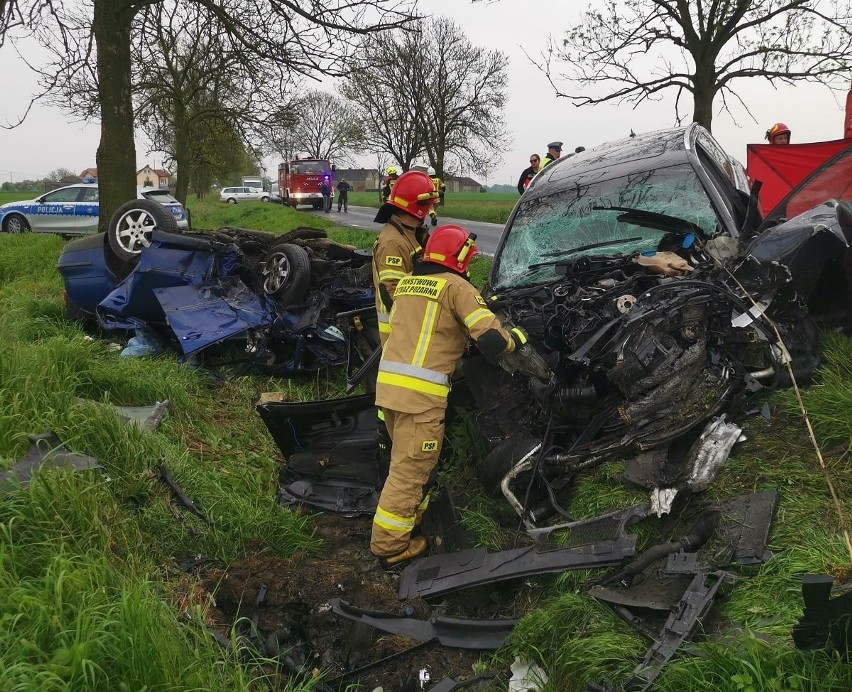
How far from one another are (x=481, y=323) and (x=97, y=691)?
206 cm

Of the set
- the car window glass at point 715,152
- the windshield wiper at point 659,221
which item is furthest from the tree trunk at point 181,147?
the windshield wiper at point 659,221

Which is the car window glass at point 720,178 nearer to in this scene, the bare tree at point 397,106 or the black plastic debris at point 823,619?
the black plastic debris at point 823,619

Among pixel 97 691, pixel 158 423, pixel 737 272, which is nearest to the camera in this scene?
pixel 97 691

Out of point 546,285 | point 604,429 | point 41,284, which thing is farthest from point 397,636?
point 41,284

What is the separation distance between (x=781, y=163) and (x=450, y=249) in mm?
7992

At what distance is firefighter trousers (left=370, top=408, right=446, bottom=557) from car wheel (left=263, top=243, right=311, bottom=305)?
9.38ft

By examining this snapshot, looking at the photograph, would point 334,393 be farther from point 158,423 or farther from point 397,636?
point 397,636

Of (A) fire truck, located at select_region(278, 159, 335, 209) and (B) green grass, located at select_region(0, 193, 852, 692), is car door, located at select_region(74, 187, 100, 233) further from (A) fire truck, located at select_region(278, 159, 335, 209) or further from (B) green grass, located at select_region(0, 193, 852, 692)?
(A) fire truck, located at select_region(278, 159, 335, 209)

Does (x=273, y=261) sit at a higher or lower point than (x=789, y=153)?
lower

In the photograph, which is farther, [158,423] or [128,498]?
[158,423]

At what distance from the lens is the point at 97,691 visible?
1885 mm

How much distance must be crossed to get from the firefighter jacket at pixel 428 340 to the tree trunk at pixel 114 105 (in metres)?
7.16

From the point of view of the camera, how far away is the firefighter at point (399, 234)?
4254mm

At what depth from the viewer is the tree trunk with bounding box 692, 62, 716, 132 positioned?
10594mm
